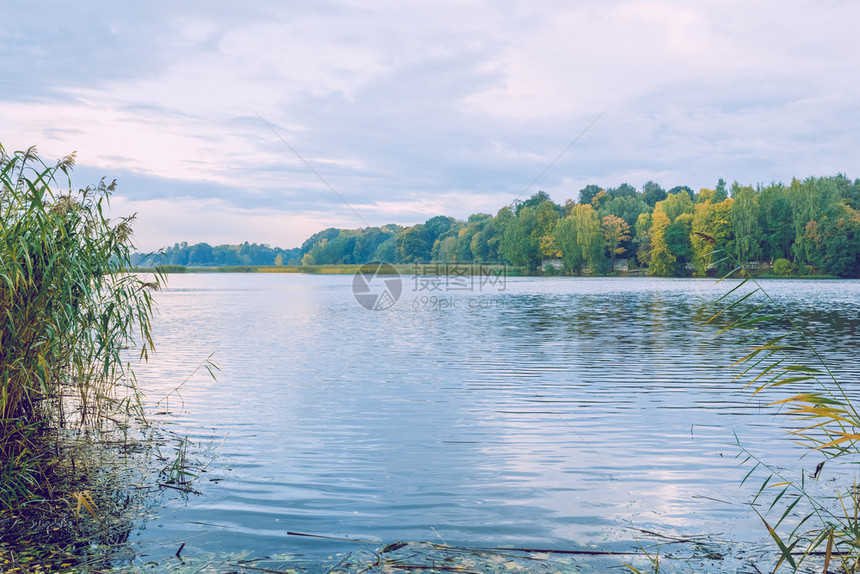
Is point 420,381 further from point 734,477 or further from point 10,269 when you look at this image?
point 10,269

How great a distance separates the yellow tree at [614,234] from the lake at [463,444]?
10077 cm

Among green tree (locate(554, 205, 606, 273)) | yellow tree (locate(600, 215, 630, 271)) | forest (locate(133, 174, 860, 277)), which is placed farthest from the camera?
yellow tree (locate(600, 215, 630, 271))

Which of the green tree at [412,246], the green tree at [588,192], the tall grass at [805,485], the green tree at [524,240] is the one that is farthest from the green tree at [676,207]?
→ the tall grass at [805,485]

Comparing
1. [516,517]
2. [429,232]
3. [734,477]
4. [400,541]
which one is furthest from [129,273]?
[429,232]

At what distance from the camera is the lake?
6.18 m

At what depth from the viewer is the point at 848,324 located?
26.3 meters

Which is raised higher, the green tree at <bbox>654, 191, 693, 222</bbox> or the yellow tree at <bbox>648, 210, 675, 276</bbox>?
the green tree at <bbox>654, 191, 693, 222</bbox>

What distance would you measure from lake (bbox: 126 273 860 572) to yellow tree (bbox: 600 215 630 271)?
100766mm

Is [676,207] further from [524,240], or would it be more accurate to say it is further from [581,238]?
[524,240]

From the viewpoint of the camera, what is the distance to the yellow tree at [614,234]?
120 meters

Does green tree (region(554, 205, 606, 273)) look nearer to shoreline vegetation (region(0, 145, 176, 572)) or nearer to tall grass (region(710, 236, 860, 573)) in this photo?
tall grass (region(710, 236, 860, 573))

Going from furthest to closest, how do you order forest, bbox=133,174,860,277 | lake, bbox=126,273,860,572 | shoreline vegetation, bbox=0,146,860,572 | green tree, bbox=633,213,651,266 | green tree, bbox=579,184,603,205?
1. green tree, bbox=579,184,603,205
2. green tree, bbox=633,213,651,266
3. forest, bbox=133,174,860,277
4. lake, bbox=126,273,860,572
5. shoreline vegetation, bbox=0,146,860,572

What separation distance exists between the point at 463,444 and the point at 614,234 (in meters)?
116

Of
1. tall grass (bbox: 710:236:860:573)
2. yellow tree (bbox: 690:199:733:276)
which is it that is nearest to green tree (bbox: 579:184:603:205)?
yellow tree (bbox: 690:199:733:276)
